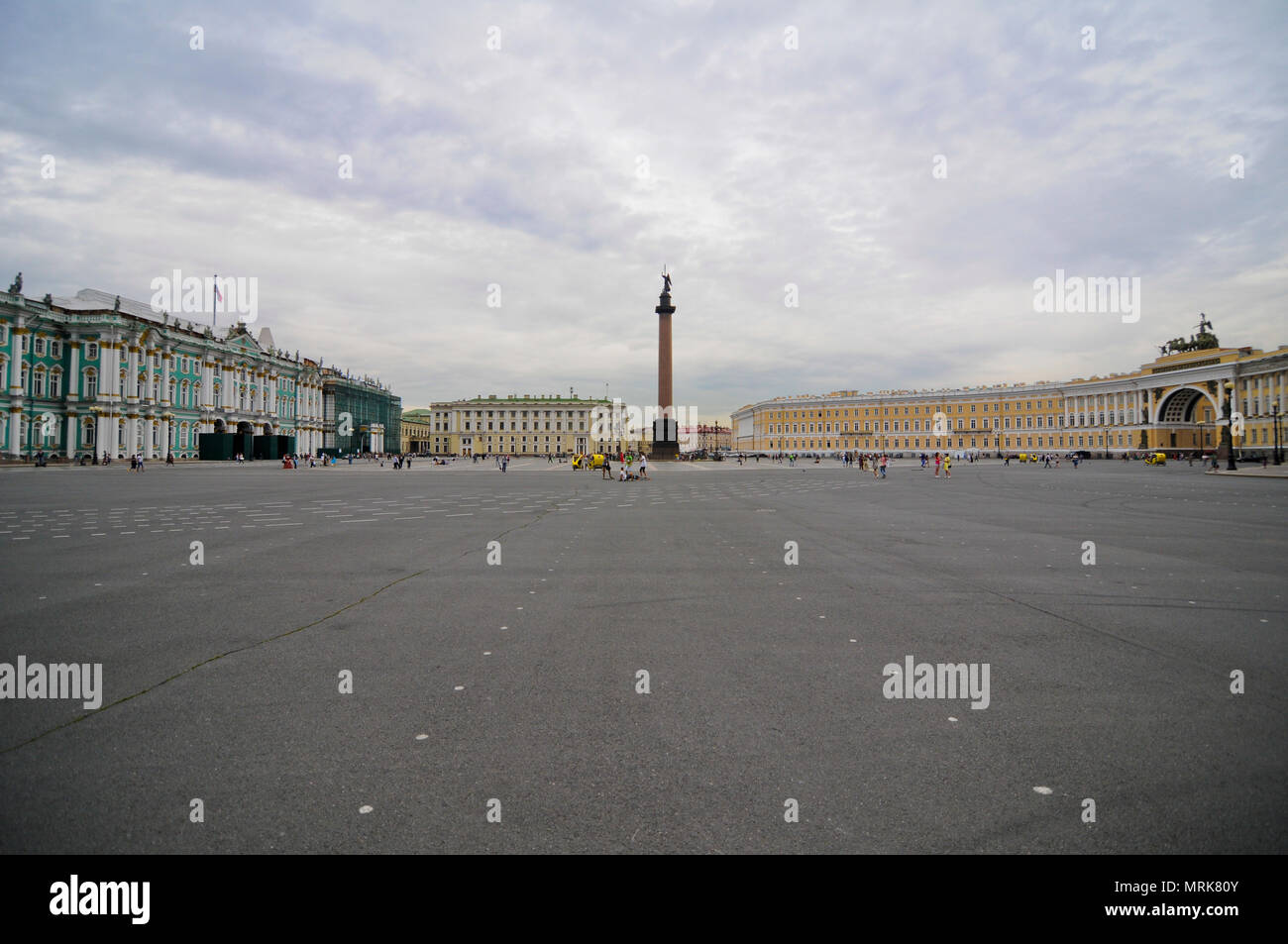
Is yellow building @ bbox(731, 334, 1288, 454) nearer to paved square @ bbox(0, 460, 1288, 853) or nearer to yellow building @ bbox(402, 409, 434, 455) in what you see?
yellow building @ bbox(402, 409, 434, 455)

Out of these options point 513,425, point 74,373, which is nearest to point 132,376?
point 74,373

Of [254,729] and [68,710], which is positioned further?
[68,710]

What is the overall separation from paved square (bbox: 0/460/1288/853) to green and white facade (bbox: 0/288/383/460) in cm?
6986

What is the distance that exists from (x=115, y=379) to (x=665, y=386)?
5614cm

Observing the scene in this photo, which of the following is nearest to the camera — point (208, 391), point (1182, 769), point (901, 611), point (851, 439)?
point (1182, 769)

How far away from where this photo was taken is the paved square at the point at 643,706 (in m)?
3.23

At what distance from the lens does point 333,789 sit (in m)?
3.55

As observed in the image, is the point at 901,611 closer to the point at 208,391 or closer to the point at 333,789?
the point at 333,789

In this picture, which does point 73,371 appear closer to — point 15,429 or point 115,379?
point 115,379

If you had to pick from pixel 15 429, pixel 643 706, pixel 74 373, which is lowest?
pixel 643 706

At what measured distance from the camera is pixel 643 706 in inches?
185

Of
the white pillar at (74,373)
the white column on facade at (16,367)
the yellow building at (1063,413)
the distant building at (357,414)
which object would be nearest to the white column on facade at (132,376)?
the white pillar at (74,373)
